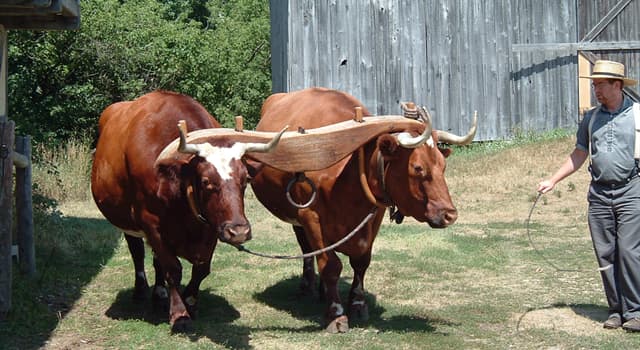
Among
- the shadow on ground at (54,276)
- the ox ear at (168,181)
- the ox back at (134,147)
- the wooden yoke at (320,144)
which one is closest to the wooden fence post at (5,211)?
the shadow on ground at (54,276)

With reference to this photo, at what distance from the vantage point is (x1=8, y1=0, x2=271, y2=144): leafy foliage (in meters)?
17.8

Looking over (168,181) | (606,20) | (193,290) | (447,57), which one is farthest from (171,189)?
(606,20)

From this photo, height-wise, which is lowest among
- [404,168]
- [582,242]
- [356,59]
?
[582,242]

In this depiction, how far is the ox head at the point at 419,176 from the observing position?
6.30 meters

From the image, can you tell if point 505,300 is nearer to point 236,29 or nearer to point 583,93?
point 583,93

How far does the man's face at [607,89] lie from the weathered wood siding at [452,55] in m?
11.5

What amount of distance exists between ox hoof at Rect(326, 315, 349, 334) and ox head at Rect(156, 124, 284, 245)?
129 centimetres

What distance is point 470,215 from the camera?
13.0 metres

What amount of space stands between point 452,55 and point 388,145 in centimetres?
1235

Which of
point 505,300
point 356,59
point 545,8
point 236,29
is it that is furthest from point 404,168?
point 236,29

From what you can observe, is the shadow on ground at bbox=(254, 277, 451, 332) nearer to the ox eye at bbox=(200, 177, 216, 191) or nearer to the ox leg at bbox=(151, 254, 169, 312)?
the ox leg at bbox=(151, 254, 169, 312)

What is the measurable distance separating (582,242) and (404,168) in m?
5.08

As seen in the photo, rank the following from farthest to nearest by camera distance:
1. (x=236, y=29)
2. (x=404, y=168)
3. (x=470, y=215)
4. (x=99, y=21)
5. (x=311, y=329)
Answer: (x=236, y=29)
(x=99, y=21)
(x=470, y=215)
(x=311, y=329)
(x=404, y=168)

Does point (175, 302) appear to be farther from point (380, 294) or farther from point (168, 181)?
point (380, 294)
